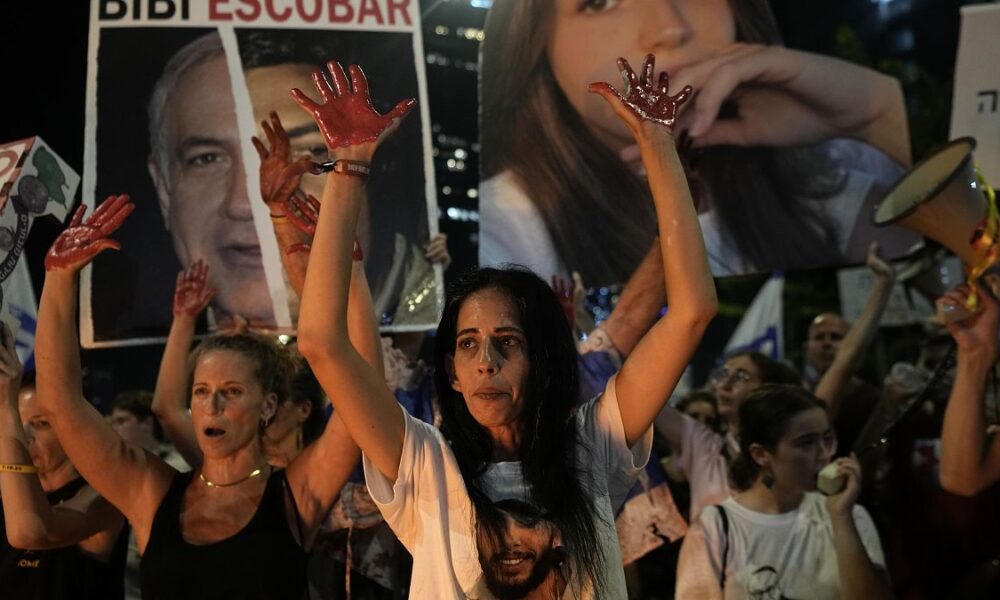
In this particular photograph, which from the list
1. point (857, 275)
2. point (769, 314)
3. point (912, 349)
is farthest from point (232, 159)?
point (912, 349)

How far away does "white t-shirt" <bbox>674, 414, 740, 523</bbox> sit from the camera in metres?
4.48

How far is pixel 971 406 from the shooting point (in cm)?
388

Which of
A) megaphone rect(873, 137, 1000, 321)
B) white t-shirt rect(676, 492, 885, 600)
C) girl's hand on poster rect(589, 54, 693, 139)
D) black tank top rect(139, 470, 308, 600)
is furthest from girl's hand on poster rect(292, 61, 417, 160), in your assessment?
megaphone rect(873, 137, 1000, 321)

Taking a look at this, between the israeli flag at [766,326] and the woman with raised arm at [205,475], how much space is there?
4.75m

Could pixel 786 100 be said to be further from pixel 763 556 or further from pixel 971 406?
pixel 763 556

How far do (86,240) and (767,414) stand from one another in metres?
2.34

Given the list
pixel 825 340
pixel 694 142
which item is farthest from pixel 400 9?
pixel 825 340

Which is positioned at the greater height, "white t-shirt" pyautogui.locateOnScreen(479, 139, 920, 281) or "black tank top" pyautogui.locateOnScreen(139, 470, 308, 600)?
"white t-shirt" pyautogui.locateOnScreen(479, 139, 920, 281)

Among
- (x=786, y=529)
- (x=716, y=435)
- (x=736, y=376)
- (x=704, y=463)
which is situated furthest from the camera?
(x=736, y=376)

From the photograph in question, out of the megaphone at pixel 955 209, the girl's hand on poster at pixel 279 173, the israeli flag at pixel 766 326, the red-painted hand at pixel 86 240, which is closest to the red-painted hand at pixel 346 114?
the girl's hand on poster at pixel 279 173

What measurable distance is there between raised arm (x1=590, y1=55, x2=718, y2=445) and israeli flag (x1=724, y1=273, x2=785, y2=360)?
5.04 meters

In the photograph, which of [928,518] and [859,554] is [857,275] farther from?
[859,554]

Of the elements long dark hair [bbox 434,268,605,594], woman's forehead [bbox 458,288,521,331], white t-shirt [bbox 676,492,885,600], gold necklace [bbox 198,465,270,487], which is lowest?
white t-shirt [bbox 676,492,885,600]

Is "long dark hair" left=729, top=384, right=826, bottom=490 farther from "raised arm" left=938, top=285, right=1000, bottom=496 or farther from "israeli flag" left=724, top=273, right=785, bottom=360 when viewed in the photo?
"israeli flag" left=724, top=273, right=785, bottom=360
